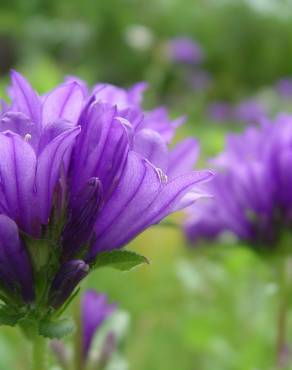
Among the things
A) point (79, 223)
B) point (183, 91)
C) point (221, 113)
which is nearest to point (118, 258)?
point (79, 223)

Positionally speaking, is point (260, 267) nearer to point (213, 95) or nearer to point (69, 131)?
point (69, 131)

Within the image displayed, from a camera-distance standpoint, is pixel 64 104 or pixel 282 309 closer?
pixel 64 104

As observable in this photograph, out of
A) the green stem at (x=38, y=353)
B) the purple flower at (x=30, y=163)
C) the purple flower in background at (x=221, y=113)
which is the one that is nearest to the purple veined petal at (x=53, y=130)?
the purple flower at (x=30, y=163)

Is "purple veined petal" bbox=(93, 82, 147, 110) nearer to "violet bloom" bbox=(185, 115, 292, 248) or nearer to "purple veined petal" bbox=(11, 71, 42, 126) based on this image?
"purple veined petal" bbox=(11, 71, 42, 126)

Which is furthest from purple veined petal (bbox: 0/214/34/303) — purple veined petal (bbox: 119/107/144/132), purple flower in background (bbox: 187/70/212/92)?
purple flower in background (bbox: 187/70/212/92)

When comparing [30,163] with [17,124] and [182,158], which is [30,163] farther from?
[182,158]

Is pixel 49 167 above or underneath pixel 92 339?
above

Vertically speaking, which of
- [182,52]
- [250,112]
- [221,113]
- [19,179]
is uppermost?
Answer: [19,179]

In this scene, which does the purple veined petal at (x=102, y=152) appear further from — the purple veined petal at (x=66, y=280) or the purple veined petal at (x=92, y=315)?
the purple veined petal at (x=92, y=315)
